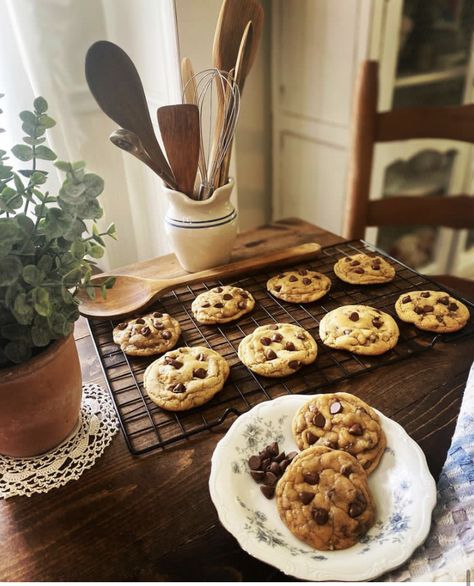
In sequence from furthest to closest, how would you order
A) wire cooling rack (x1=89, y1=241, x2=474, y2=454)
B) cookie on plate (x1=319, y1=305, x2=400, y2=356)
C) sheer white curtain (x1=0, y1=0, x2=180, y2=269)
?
sheer white curtain (x1=0, y1=0, x2=180, y2=269) < cookie on plate (x1=319, y1=305, x2=400, y2=356) < wire cooling rack (x1=89, y1=241, x2=474, y2=454)

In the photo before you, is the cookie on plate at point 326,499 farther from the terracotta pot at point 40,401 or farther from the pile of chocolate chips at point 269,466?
the terracotta pot at point 40,401

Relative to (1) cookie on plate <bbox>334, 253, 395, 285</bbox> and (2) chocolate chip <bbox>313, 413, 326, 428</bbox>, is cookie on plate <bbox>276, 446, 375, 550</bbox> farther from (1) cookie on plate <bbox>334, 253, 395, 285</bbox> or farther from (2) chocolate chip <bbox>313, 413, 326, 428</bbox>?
(1) cookie on plate <bbox>334, 253, 395, 285</bbox>

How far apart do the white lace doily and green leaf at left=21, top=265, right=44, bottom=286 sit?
0.30 metres

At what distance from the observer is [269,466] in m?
0.67

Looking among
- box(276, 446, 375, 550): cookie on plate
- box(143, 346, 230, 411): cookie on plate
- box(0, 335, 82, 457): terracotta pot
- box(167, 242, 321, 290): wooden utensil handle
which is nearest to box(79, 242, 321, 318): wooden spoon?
box(167, 242, 321, 290): wooden utensil handle

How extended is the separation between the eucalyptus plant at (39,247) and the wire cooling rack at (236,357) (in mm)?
231

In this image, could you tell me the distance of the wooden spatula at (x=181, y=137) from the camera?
100cm

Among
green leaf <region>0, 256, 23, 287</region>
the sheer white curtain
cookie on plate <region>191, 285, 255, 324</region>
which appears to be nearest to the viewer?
green leaf <region>0, 256, 23, 287</region>

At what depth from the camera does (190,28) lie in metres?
1.59

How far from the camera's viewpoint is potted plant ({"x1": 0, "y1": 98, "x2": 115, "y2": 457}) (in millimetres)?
564

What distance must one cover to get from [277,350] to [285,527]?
34 centimetres

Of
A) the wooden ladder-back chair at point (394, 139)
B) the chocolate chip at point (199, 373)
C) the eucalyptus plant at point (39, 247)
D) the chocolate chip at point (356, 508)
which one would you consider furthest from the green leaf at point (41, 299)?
the wooden ladder-back chair at point (394, 139)

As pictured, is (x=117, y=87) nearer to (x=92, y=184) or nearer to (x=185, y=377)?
(x=92, y=184)

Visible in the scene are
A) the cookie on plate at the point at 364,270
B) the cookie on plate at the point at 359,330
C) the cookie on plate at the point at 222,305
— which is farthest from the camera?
the cookie on plate at the point at 364,270
